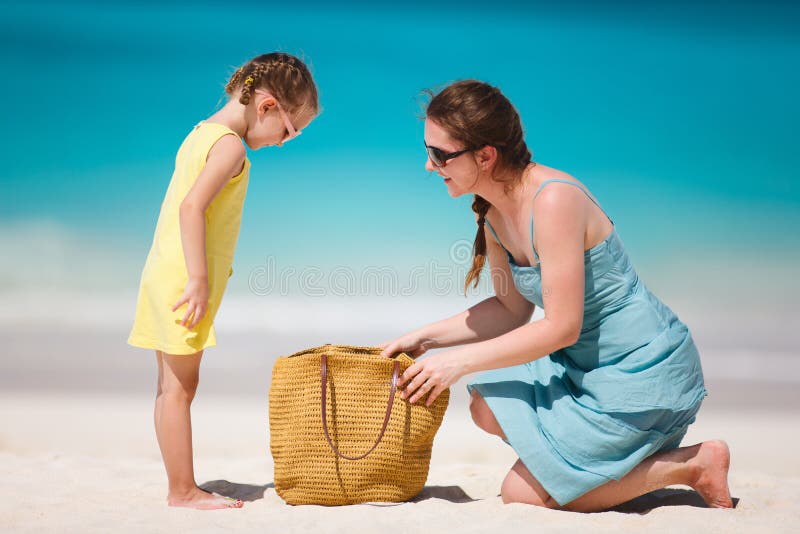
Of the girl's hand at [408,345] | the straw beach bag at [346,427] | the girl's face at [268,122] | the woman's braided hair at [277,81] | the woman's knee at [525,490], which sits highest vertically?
the woman's braided hair at [277,81]

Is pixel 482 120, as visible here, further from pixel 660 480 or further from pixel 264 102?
pixel 660 480

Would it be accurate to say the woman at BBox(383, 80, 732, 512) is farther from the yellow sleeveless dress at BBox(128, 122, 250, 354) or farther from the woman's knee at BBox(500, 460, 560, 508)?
the yellow sleeveless dress at BBox(128, 122, 250, 354)

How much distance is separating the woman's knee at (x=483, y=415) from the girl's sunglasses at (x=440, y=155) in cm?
72

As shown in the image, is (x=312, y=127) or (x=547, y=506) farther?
(x=312, y=127)

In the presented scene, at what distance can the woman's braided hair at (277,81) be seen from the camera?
2619 mm

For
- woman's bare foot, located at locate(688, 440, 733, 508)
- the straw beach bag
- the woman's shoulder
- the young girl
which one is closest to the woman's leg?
woman's bare foot, located at locate(688, 440, 733, 508)

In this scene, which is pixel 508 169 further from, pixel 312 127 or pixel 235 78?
pixel 312 127

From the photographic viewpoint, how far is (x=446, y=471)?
3008 mm

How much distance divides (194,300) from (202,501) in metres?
0.63

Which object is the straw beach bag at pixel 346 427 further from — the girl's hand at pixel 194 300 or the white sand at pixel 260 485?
the girl's hand at pixel 194 300

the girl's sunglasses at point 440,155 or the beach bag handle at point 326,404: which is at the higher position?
the girl's sunglasses at point 440,155

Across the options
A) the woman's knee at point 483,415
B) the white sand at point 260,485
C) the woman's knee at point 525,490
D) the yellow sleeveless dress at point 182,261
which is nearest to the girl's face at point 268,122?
the yellow sleeveless dress at point 182,261

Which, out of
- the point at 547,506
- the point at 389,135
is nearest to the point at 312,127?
the point at 389,135

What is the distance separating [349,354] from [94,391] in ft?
12.5
